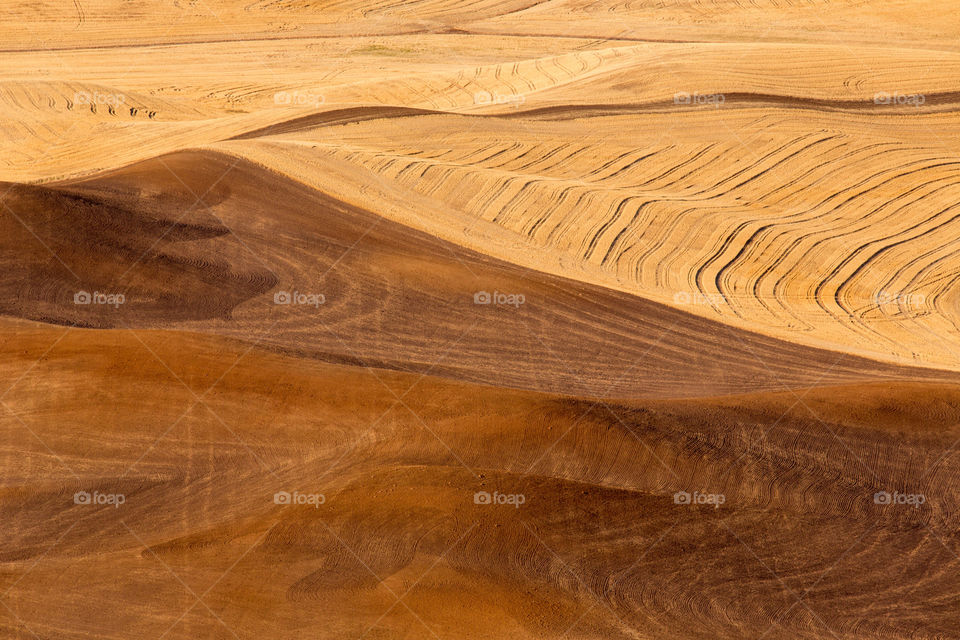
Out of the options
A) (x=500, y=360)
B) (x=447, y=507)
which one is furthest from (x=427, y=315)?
(x=447, y=507)

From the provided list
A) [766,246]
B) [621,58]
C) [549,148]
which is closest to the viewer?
[766,246]

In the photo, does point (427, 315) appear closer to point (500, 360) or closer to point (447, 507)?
point (500, 360)

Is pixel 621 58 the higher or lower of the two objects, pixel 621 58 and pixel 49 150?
the higher

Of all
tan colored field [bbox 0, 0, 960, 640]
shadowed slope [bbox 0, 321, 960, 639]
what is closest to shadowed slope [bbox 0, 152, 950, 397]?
tan colored field [bbox 0, 0, 960, 640]

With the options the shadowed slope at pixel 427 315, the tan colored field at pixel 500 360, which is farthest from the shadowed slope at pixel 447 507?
the shadowed slope at pixel 427 315

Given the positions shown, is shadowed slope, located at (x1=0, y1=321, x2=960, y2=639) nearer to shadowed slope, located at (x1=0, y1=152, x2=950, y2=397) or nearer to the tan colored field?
the tan colored field

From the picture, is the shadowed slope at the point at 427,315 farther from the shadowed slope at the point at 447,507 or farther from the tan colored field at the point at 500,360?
the shadowed slope at the point at 447,507

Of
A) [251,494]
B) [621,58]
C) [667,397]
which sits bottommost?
[251,494]

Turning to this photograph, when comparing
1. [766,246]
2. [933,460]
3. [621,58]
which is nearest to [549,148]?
[766,246]

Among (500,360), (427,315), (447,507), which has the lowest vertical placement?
(447,507)

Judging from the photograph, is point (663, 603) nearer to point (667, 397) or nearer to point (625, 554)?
point (625, 554)
